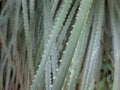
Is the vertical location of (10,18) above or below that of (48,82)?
above

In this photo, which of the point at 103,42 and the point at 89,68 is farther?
the point at 103,42

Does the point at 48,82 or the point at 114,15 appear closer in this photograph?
the point at 48,82

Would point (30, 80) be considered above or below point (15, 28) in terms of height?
below

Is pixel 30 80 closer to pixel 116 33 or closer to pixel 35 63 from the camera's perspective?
pixel 35 63

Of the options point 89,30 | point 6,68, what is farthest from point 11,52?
point 89,30

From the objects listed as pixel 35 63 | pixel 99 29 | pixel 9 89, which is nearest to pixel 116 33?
pixel 99 29

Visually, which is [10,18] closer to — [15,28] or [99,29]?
[15,28]
